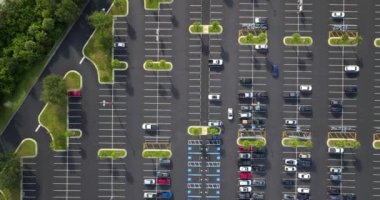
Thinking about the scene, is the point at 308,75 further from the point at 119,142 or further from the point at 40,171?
the point at 40,171

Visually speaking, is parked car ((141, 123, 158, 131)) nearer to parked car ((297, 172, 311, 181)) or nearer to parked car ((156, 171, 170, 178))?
parked car ((156, 171, 170, 178))

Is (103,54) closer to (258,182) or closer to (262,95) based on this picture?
(262,95)

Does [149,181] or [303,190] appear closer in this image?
[303,190]

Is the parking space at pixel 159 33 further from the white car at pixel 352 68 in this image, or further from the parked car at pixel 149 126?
the white car at pixel 352 68

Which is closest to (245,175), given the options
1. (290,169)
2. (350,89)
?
(290,169)

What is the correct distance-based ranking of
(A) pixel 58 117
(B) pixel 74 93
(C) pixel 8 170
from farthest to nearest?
1. (A) pixel 58 117
2. (B) pixel 74 93
3. (C) pixel 8 170

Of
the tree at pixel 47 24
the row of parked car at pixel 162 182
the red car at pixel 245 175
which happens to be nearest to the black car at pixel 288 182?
the red car at pixel 245 175
